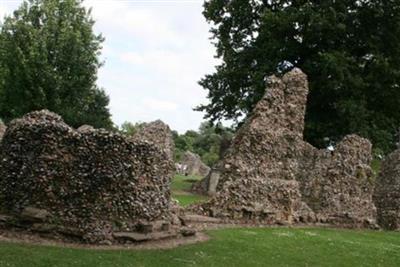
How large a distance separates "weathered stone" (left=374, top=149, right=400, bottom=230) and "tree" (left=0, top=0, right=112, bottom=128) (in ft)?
100

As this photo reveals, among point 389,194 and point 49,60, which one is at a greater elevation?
point 49,60

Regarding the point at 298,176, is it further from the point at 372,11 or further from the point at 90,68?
the point at 90,68

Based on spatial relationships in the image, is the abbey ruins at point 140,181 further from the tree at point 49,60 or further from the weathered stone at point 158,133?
the tree at point 49,60

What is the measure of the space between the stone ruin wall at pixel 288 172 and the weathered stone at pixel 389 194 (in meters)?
2.30

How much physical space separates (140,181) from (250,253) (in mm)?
3555

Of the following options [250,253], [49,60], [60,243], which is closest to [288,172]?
[250,253]

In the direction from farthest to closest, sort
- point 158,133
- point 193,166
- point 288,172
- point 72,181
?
point 193,166
point 158,133
point 288,172
point 72,181

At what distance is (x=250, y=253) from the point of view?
633 inches

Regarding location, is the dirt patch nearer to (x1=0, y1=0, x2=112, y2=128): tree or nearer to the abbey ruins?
the abbey ruins

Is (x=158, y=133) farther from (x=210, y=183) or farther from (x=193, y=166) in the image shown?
(x=193, y=166)

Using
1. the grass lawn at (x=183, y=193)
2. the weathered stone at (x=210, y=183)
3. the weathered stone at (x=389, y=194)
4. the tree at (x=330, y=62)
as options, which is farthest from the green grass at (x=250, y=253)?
the weathered stone at (x=210, y=183)

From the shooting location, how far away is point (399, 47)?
125ft

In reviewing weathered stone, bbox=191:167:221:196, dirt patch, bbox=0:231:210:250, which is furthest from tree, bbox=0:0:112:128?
dirt patch, bbox=0:231:210:250

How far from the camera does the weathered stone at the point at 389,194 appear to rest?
1172 inches
